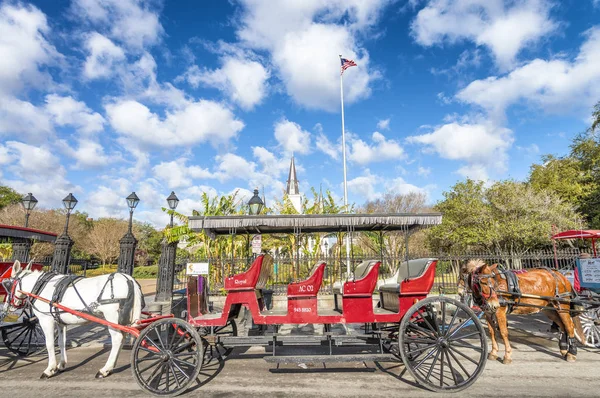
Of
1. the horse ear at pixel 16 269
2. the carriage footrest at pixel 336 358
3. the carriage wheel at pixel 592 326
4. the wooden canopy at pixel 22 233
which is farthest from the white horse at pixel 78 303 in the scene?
the carriage wheel at pixel 592 326

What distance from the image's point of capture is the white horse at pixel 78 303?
4.62 m

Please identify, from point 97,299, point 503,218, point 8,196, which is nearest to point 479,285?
point 97,299

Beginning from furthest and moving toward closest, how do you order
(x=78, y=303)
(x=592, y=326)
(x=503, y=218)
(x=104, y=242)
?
1. (x=104, y=242)
2. (x=503, y=218)
3. (x=592, y=326)
4. (x=78, y=303)

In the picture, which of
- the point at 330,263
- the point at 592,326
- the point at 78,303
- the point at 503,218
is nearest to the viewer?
the point at 78,303

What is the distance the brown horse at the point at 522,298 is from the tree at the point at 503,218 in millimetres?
12801

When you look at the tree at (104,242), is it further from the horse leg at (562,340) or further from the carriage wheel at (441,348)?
the horse leg at (562,340)

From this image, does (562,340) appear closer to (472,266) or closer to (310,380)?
(472,266)

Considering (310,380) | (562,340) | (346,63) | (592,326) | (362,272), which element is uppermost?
(346,63)

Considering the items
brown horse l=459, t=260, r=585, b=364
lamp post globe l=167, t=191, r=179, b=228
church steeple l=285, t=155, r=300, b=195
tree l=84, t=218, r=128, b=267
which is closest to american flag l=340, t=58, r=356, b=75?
lamp post globe l=167, t=191, r=179, b=228

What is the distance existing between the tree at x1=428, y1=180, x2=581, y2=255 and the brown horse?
12801 mm

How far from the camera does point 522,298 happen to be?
17.9 feet

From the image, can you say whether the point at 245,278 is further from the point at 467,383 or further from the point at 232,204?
the point at 232,204

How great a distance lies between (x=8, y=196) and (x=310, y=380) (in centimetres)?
4205

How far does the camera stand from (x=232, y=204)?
14961 millimetres
